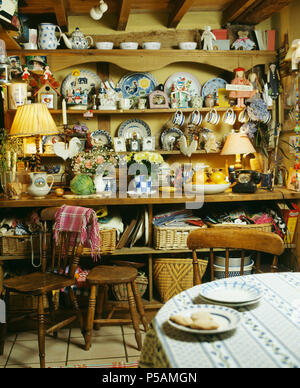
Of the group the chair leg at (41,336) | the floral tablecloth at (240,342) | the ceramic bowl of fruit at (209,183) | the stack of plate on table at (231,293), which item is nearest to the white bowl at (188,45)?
the ceramic bowl of fruit at (209,183)

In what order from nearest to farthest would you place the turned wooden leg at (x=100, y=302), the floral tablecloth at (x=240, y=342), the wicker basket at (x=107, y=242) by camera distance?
the floral tablecloth at (x=240, y=342) < the turned wooden leg at (x=100, y=302) < the wicker basket at (x=107, y=242)

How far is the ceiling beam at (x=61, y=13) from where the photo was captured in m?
3.35

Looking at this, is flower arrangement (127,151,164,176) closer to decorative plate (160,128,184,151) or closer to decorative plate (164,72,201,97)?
decorative plate (160,128,184,151)

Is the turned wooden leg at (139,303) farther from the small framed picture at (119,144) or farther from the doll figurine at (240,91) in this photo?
the doll figurine at (240,91)

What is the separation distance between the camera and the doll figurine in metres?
3.92

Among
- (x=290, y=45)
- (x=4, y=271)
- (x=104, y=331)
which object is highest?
(x=290, y=45)

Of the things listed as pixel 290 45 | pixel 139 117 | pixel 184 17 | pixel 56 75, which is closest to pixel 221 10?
pixel 184 17

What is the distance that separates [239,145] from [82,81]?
1.60m

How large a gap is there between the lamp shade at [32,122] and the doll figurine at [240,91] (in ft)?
5.77

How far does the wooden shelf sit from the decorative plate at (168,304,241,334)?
9.62ft

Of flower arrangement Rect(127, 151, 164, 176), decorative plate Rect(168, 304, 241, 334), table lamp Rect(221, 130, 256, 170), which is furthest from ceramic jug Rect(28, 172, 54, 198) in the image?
decorative plate Rect(168, 304, 241, 334)

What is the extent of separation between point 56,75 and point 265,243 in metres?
2.91

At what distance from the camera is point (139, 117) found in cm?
413
